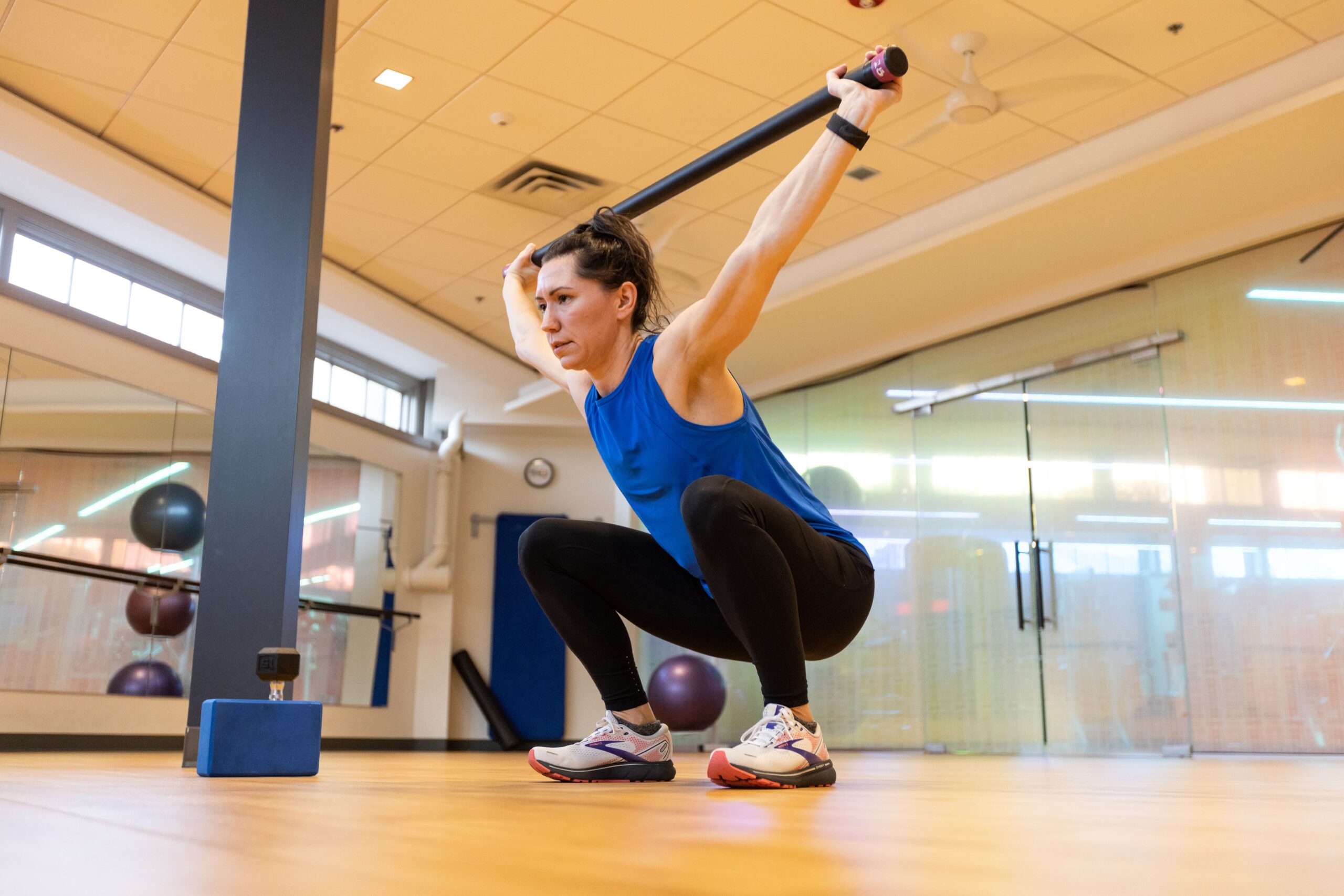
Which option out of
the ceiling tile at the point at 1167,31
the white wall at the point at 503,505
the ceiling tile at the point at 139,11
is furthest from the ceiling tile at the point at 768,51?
the white wall at the point at 503,505

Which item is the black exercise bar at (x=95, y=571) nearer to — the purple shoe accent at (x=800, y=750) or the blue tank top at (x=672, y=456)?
the blue tank top at (x=672, y=456)

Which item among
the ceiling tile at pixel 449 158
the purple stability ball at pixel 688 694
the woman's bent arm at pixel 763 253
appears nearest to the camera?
the woman's bent arm at pixel 763 253

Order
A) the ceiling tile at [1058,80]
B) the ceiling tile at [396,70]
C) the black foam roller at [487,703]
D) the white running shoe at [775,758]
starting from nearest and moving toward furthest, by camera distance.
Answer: the white running shoe at [775,758], the ceiling tile at [1058,80], the ceiling tile at [396,70], the black foam roller at [487,703]

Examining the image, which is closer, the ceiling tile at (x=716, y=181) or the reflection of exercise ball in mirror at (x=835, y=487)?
the ceiling tile at (x=716, y=181)

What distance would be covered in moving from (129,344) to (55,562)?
45.2 inches

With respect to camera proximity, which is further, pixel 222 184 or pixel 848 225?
pixel 848 225

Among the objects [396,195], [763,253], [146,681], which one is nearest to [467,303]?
[396,195]

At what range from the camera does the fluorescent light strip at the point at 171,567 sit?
514 centimetres

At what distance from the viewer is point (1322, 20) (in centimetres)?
391

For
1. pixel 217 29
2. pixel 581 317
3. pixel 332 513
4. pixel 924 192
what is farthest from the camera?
pixel 332 513

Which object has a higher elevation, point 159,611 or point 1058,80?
point 1058,80

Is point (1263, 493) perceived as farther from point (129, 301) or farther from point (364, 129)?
point (129, 301)

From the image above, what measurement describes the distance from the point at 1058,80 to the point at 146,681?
15.3ft

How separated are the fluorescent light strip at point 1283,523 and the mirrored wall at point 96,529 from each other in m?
4.33
